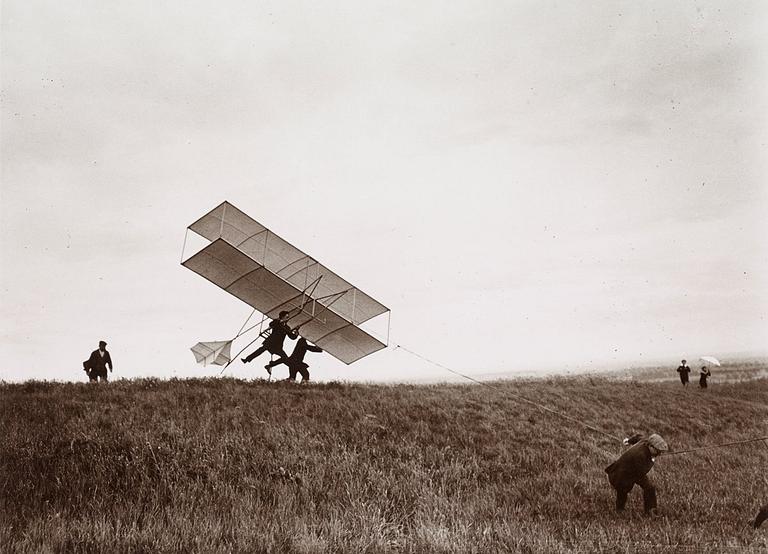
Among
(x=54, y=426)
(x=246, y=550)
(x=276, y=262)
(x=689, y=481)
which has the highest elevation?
(x=276, y=262)

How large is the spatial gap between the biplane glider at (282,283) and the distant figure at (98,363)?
2932 mm

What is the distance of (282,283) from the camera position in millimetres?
16828

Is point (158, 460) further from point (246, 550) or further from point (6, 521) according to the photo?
point (246, 550)

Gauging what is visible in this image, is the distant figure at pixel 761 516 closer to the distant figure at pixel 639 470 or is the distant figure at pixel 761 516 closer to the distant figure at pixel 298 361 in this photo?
the distant figure at pixel 639 470

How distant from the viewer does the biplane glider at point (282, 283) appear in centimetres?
1532

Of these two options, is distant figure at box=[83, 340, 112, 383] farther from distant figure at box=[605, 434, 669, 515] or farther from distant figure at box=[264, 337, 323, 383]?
distant figure at box=[605, 434, 669, 515]

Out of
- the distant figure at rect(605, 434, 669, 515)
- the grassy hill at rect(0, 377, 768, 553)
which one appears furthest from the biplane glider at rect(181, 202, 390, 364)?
the distant figure at rect(605, 434, 669, 515)

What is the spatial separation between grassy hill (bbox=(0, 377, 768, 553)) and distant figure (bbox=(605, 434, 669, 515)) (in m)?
0.32

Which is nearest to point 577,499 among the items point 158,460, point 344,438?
point 344,438

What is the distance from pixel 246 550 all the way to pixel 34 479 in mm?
5263

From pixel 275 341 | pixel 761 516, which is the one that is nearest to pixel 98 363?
pixel 275 341

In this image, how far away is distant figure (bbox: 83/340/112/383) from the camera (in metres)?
16.7

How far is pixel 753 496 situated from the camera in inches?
442

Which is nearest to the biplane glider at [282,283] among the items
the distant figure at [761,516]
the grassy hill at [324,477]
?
the grassy hill at [324,477]
